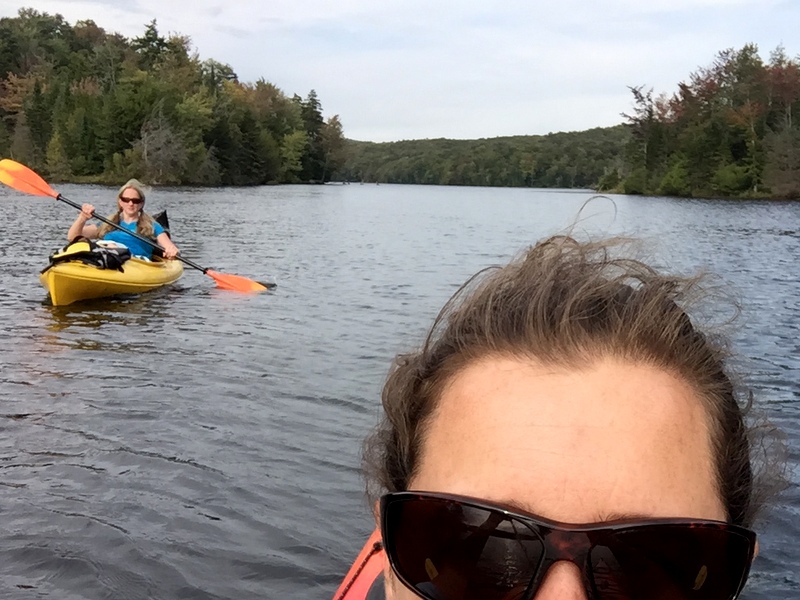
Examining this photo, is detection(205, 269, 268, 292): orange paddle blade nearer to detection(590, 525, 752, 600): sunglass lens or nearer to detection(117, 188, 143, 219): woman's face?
detection(117, 188, 143, 219): woman's face

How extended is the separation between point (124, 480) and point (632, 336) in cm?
505

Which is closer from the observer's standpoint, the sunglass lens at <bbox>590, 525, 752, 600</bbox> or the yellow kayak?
the sunglass lens at <bbox>590, 525, 752, 600</bbox>

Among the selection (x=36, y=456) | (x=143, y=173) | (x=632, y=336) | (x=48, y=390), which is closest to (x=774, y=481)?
(x=632, y=336)

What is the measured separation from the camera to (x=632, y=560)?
1293mm

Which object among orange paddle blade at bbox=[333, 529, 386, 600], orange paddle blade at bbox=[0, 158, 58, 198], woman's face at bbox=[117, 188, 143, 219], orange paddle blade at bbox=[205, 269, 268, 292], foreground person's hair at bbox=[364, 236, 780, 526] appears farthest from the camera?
orange paddle blade at bbox=[205, 269, 268, 292]

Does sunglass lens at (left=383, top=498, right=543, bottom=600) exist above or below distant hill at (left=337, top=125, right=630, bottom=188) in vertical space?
below

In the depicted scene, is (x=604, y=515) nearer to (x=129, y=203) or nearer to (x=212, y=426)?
(x=212, y=426)

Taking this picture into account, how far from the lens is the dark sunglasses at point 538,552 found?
1.28 m

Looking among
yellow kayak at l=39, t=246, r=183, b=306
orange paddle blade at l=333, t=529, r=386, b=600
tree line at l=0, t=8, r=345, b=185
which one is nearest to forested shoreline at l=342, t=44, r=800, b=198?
tree line at l=0, t=8, r=345, b=185

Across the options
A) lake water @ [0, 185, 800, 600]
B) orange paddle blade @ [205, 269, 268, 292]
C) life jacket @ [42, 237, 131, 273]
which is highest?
life jacket @ [42, 237, 131, 273]

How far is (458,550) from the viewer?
1.36 meters

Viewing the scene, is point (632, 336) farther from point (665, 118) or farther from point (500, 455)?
point (665, 118)

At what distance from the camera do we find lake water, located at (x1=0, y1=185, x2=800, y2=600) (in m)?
4.76

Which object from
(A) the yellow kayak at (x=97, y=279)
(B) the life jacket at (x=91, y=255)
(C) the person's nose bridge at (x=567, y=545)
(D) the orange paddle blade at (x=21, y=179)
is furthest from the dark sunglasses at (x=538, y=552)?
(D) the orange paddle blade at (x=21, y=179)
